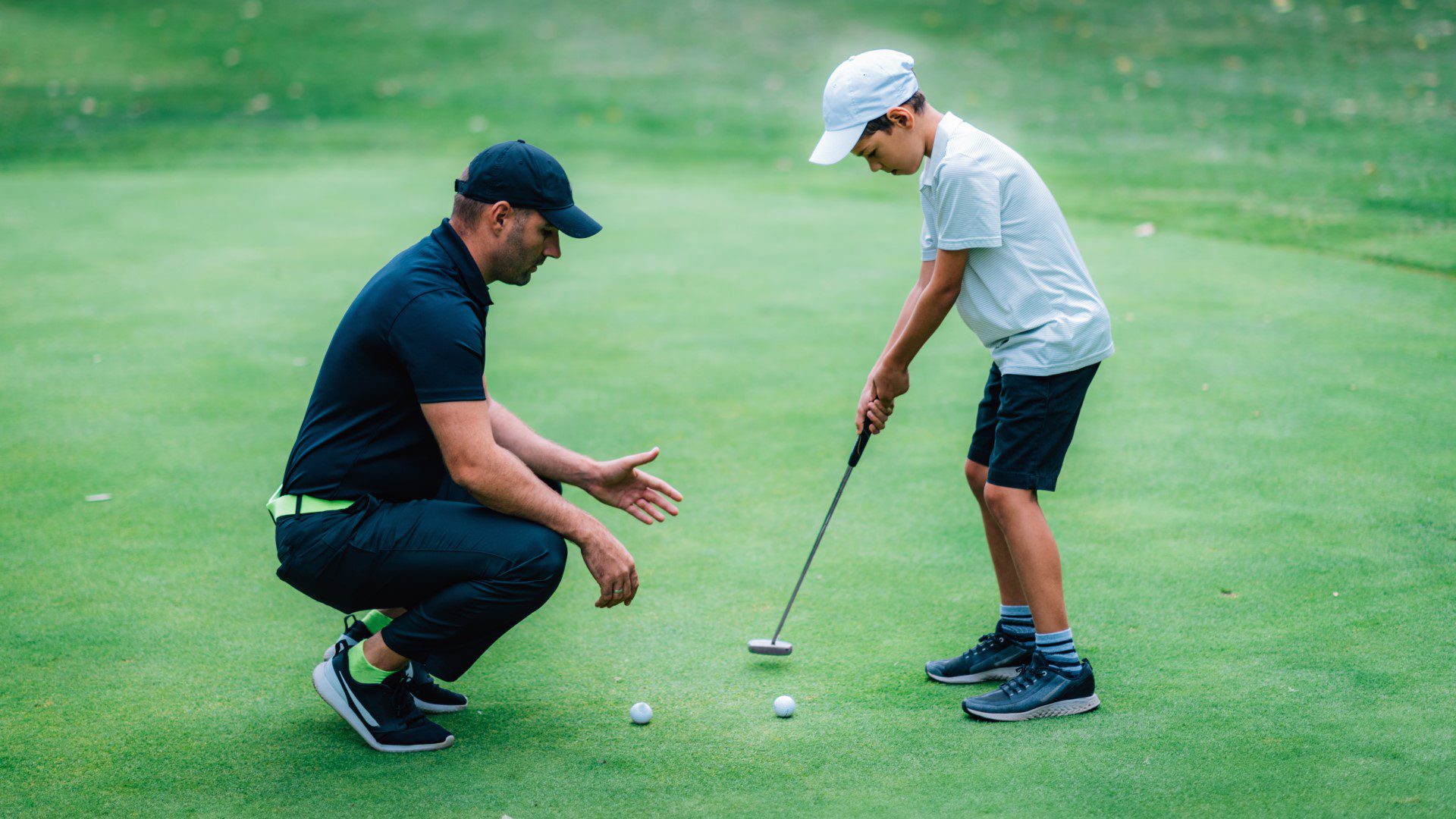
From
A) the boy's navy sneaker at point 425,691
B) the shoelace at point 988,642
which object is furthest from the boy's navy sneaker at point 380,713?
the shoelace at point 988,642

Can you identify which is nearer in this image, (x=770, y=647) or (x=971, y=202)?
(x=971, y=202)

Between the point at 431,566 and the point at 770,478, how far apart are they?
217 centimetres

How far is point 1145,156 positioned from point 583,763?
406 inches

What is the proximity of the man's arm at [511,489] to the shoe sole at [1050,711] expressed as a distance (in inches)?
37.8

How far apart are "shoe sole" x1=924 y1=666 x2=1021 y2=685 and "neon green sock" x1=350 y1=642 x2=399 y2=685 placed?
1441 mm

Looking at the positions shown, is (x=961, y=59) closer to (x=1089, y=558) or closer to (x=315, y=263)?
(x=315, y=263)

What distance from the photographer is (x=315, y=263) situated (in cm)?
878

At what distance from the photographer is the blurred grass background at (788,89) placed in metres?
11.1

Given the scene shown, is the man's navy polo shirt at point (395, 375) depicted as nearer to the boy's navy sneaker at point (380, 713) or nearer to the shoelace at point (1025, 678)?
the boy's navy sneaker at point (380, 713)

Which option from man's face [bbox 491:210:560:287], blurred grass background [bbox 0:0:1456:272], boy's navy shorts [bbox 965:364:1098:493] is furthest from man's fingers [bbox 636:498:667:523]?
blurred grass background [bbox 0:0:1456:272]

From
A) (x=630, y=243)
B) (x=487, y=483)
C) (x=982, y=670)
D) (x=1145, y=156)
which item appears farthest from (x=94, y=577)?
(x=1145, y=156)

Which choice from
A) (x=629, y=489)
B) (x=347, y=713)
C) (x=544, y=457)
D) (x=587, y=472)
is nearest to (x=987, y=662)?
(x=629, y=489)

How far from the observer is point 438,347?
319cm

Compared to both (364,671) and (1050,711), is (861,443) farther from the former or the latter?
(364,671)
